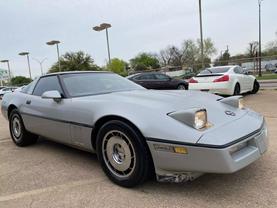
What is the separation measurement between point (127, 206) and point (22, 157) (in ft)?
8.08

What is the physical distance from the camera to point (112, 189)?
3285mm

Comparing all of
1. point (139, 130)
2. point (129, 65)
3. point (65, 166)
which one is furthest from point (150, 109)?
point (129, 65)

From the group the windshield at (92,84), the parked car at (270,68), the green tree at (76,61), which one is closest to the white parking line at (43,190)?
the windshield at (92,84)

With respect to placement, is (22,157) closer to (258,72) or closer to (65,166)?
(65,166)

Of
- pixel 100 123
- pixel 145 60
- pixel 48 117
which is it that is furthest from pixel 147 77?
pixel 145 60

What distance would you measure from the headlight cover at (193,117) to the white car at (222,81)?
7467 mm

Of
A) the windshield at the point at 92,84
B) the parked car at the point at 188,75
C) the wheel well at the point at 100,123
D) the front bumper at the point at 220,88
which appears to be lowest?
the parked car at the point at 188,75

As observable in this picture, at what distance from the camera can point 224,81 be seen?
1023 centimetres

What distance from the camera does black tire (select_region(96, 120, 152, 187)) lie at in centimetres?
307

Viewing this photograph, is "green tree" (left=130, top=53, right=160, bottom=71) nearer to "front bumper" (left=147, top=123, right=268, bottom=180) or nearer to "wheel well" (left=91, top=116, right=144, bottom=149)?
"wheel well" (left=91, top=116, right=144, bottom=149)

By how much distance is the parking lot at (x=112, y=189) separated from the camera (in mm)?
2916

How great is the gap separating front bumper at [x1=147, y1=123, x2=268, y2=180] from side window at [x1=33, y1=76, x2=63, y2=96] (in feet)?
6.44

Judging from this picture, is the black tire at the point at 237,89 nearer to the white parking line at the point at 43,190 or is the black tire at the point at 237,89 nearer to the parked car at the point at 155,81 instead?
the parked car at the point at 155,81

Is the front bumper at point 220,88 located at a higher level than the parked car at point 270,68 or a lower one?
higher
